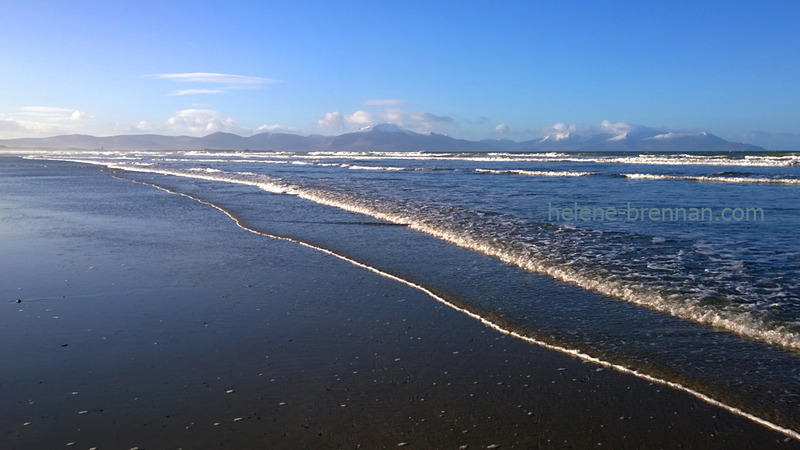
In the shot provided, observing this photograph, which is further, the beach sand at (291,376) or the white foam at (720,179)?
the white foam at (720,179)

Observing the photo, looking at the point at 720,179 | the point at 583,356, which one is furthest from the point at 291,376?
the point at 720,179

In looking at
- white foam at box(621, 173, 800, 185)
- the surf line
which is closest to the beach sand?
the surf line

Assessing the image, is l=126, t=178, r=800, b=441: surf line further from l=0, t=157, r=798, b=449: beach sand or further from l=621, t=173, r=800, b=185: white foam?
l=621, t=173, r=800, b=185: white foam

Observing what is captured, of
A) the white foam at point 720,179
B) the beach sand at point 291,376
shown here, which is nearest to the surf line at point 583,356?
the beach sand at point 291,376

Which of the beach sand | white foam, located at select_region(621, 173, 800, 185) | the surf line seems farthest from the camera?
white foam, located at select_region(621, 173, 800, 185)

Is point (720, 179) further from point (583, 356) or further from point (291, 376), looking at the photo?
point (291, 376)

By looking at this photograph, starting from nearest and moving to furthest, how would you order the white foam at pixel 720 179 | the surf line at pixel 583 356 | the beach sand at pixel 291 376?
the beach sand at pixel 291 376, the surf line at pixel 583 356, the white foam at pixel 720 179

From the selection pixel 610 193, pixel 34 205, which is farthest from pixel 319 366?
pixel 610 193

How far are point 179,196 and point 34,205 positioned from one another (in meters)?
5.02

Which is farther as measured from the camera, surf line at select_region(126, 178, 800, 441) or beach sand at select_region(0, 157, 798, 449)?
surf line at select_region(126, 178, 800, 441)

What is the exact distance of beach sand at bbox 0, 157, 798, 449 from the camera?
13.2 ft

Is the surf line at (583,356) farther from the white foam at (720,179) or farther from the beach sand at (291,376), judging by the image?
the white foam at (720,179)

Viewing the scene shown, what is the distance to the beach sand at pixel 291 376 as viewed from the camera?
158 inches

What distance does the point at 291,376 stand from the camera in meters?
5.01
